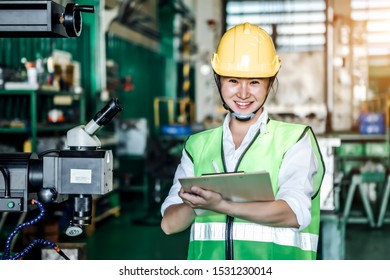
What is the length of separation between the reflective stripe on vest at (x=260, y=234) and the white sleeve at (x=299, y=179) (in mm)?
93

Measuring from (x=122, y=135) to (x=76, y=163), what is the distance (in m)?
5.57

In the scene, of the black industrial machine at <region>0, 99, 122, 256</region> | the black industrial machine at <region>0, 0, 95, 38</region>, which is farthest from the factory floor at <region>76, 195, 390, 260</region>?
the black industrial machine at <region>0, 0, 95, 38</region>

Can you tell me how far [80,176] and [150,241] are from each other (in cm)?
369

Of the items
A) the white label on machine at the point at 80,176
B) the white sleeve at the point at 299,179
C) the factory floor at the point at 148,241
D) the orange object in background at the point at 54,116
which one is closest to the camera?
the white label on machine at the point at 80,176

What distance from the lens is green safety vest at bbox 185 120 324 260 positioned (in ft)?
6.40

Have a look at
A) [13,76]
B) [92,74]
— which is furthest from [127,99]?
[13,76]

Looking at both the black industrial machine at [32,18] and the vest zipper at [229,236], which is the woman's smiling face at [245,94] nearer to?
the vest zipper at [229,236]

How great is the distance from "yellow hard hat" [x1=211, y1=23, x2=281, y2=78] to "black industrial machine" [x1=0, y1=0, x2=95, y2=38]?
529mm

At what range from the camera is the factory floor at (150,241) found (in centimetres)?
468

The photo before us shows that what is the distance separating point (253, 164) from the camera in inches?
76.7

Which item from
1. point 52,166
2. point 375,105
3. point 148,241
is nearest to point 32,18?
point 52,166

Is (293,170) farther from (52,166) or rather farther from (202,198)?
(52,166)

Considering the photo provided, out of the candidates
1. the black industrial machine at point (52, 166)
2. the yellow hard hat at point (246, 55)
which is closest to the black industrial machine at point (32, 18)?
the black industrial machine at point (52, 166)
